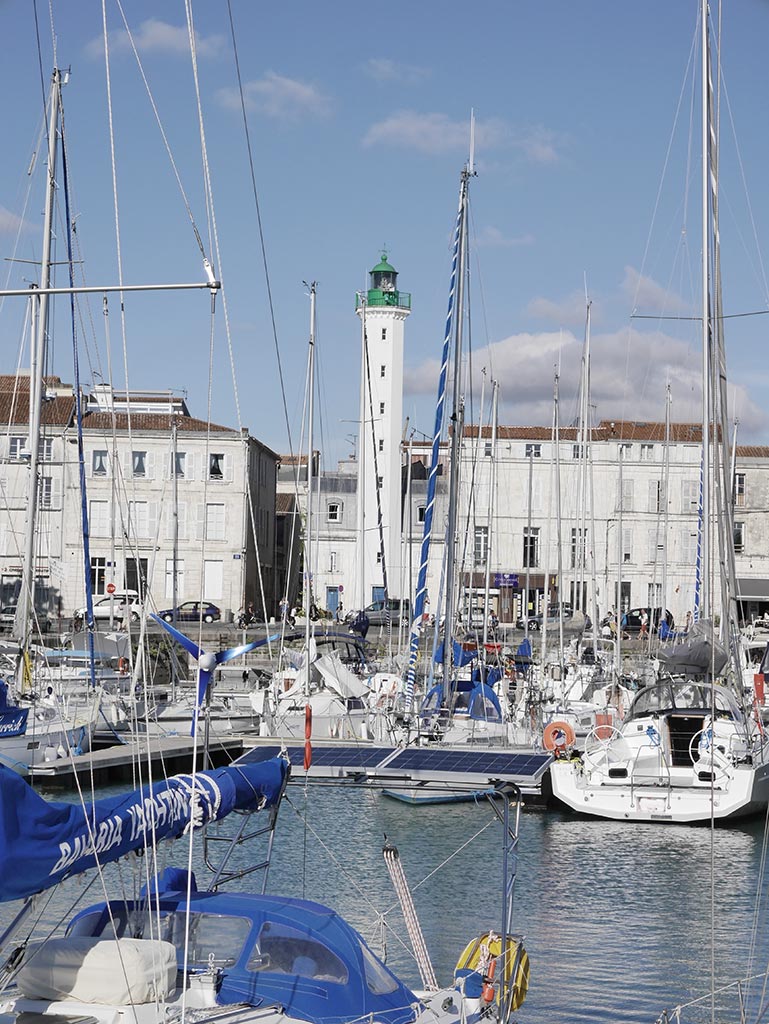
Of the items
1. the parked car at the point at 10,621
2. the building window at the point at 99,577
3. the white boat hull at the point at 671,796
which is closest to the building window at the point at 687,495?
the building window at the point at 99,577

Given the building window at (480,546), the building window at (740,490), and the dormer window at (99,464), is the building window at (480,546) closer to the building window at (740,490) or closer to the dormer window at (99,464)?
the building window at (740,490)

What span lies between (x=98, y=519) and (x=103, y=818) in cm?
6240

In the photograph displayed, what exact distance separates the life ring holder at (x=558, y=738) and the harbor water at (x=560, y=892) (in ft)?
4.36

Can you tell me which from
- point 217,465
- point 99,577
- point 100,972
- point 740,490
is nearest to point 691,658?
point 100,972

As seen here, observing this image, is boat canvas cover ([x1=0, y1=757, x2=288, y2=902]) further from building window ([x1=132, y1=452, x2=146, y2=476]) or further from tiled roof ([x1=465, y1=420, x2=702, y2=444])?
tiled roof ([x1=465, y1=420, x2=702, y2=444])

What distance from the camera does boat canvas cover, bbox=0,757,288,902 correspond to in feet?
30.1

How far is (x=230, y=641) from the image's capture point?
204 ft

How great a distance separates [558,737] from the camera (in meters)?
28.9

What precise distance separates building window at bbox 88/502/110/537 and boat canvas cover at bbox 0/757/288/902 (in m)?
58.8

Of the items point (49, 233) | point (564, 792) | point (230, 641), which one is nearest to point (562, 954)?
point (564, 792)

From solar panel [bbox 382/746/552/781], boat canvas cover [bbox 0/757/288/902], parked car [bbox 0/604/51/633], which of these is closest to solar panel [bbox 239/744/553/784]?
solar panel [bbox 382/746/552/781]

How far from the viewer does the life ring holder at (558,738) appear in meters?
28.7

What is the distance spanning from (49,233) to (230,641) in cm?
3653

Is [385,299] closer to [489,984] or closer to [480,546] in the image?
[480,546]
